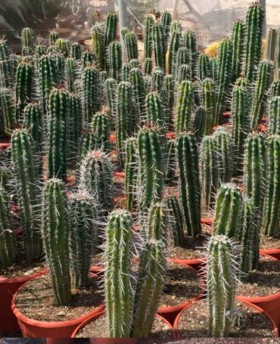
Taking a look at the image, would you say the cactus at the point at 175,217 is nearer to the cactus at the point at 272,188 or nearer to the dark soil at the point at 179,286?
the dark soil at the point at 179,286

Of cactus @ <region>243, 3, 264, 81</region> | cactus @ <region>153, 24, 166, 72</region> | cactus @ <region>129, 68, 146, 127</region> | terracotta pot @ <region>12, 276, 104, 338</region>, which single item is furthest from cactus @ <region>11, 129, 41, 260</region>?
cactus @ <region>153, 24, 166, 72</region>

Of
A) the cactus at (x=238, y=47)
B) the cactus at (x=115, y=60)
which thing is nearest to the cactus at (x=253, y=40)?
the cactus at (x=238, y=47)

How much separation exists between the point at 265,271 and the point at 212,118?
95.5 inches

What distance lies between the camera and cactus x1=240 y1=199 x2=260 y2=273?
3.62 metres

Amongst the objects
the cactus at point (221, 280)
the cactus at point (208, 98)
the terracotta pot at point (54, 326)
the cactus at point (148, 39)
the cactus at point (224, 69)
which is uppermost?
the cactus at point (148, 39)

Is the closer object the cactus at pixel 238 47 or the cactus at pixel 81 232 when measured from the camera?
the cactus at pixel 81 232

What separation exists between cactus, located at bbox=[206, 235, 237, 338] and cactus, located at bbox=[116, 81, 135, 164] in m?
2.44

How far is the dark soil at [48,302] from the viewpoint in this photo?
3461 mm

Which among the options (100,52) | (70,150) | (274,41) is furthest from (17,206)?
(274,41)

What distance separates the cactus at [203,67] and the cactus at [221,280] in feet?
12.1

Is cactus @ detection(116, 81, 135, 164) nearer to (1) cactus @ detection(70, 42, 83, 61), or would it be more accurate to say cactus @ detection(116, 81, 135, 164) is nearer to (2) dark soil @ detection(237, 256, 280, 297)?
(2) dark soil @ detection(237, 256, 280, 297)

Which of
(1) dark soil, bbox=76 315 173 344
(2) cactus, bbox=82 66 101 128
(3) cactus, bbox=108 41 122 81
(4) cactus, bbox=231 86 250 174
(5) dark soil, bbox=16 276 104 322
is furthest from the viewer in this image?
(3) cactus, bbox=108 41 122 81

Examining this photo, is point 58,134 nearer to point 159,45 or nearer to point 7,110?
point 7,110

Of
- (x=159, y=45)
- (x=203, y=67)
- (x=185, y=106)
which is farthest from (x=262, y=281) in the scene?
(x=159, y=45)
